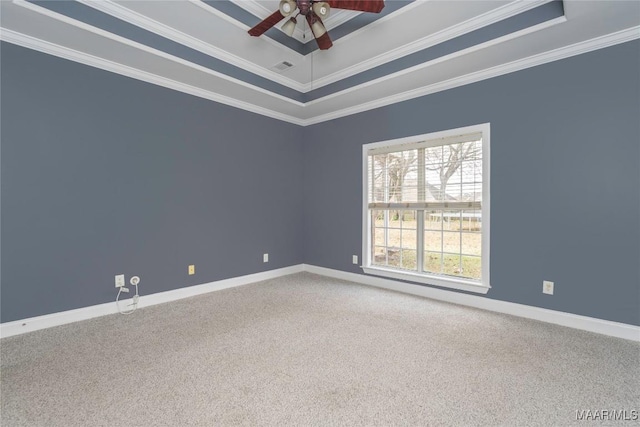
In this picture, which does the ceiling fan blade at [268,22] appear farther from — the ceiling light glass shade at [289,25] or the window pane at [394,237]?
the window pane at [394,237]

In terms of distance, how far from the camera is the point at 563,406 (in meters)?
1.63

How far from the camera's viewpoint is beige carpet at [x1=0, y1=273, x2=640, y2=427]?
1.58m

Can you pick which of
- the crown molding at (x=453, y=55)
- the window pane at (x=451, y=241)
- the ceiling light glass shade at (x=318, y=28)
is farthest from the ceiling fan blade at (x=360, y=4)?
the window pane at (x=451, y=241)

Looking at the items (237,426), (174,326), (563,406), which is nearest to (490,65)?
(563,406)

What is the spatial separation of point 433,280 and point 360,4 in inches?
116

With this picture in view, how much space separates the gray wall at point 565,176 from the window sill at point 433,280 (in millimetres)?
153

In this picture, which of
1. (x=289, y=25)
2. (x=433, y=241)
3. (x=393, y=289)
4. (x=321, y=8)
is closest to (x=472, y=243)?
(x=433, y=241)

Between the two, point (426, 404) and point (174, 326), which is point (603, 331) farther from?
point (174, 326)

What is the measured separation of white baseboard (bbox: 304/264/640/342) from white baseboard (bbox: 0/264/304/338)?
1.70m

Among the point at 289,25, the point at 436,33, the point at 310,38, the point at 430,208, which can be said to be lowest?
the point at 430,208

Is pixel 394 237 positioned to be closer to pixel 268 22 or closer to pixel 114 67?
pixel 268 22

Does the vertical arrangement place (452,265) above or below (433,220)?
below

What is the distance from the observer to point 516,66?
2916 millimetres

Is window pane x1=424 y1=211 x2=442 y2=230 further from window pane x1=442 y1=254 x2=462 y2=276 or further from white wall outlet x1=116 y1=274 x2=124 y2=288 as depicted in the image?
white wall outlet x1=116 y1=274 x2=124 y2=288
